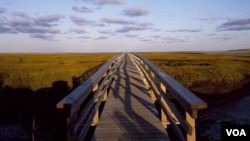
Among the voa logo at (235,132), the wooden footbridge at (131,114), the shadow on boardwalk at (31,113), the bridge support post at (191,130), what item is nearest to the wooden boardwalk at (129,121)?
the wooden footbridge at (131,114)

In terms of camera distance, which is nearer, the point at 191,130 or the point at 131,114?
the point at 191,130

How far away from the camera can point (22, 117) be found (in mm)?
14797

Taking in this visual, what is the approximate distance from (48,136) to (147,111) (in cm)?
616

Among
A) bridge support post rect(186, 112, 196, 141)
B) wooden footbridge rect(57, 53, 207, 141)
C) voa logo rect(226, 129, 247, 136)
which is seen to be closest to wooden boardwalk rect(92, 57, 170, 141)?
wooden footbridge rect(57, 53, 207, 141)

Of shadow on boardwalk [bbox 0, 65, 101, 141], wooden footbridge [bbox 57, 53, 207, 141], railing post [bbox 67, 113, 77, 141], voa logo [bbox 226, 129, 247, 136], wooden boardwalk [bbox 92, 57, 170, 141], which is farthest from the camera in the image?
shadow on boardwalk [bbox 0, 65, 101, 141]

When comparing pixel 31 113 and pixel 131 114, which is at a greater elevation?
pixel 131 114

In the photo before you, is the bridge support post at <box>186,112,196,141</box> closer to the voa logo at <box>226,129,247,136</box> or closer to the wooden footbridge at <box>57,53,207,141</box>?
the wooden footbridge at <box>57,53,207,141</box>

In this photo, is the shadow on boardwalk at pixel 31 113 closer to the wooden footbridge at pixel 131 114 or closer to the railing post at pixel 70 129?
the wooden footbridge at pixel 131 114

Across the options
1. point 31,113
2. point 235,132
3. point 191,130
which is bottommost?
point 31,113

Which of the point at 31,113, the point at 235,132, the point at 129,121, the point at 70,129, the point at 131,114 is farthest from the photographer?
the point at 31,113

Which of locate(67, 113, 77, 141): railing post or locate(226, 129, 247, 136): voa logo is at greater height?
locate(67, 113, 77, 141): railing post

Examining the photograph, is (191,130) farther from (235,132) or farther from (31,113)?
(31,113)

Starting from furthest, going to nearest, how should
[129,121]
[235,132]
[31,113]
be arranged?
[31,113] < [129,121] < [235,132]

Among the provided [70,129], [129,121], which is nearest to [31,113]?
[129,121]
